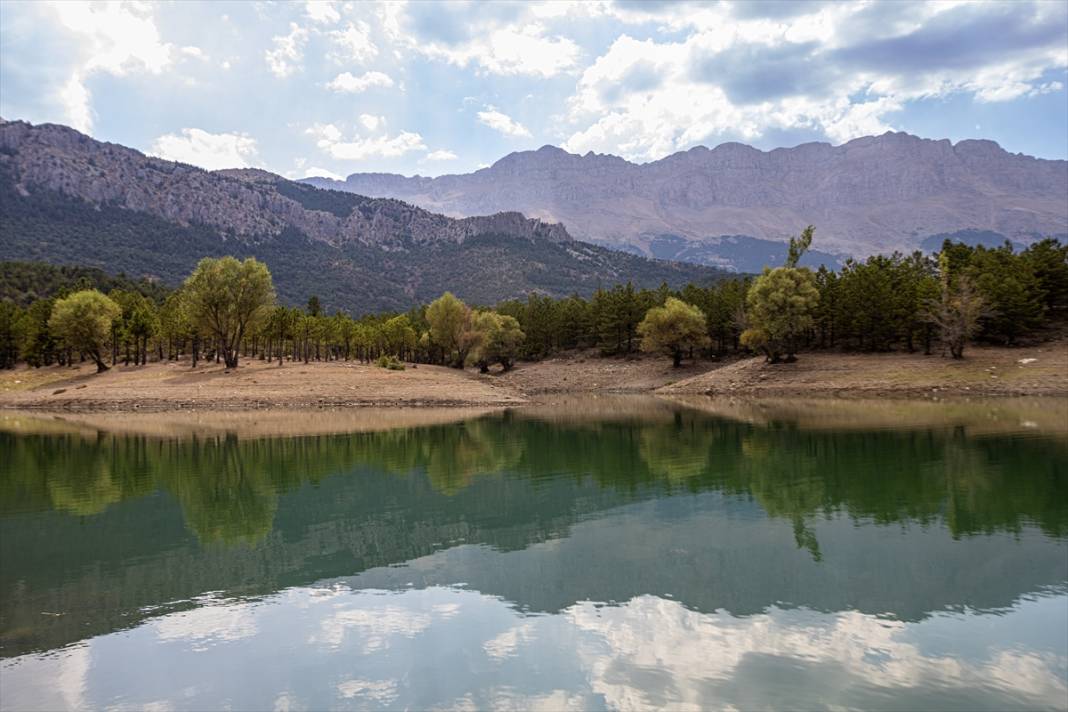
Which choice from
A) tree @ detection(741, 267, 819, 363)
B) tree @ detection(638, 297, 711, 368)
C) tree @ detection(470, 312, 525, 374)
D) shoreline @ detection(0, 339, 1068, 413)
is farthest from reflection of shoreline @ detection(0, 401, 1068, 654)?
tree @ detection(470, 312, 525, 374)

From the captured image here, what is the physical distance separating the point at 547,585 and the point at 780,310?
8229 cm

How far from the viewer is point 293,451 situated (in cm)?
4272

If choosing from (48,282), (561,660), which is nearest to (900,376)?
(561,660)

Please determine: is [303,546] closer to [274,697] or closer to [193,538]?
[193,538]

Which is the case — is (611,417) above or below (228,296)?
below

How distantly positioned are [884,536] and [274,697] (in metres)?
17.4

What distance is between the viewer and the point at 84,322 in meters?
94.1

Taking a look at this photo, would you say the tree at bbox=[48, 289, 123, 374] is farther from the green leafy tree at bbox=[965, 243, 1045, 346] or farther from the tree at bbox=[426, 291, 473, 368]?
the green leafy tree at bbox=[965, 243, 1045, 346]

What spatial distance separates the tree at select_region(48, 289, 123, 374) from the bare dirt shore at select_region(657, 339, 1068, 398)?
7984cm

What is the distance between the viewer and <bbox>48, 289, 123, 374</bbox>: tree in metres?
93.9

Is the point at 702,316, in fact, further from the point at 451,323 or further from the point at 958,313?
the point at 451,323

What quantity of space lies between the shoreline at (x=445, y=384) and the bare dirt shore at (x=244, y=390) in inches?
4.8

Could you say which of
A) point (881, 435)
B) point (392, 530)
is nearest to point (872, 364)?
point (881, 435)

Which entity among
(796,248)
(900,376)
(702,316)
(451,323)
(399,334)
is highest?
(796,248)
